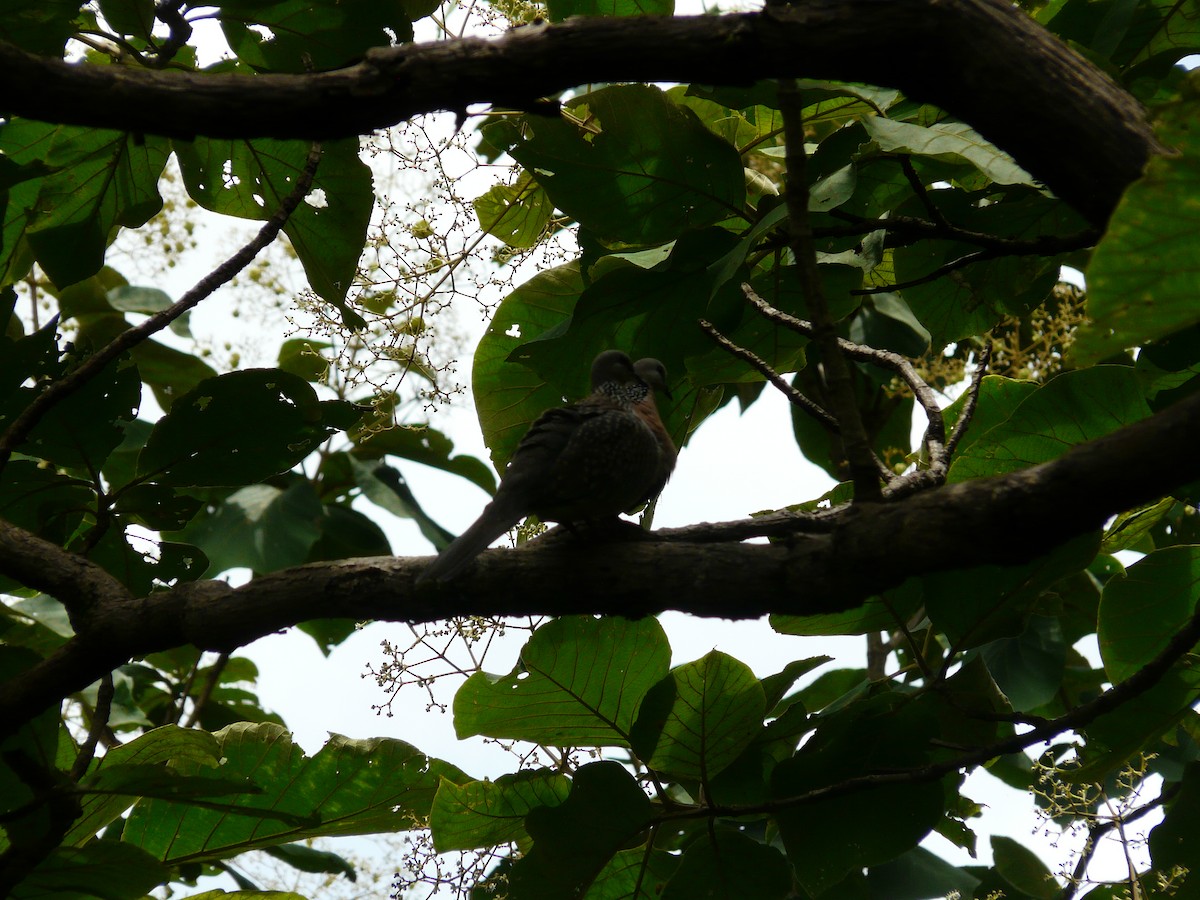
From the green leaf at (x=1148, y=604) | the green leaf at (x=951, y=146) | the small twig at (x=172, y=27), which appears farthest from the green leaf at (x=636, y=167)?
the green leaf at (x=1148, y=604)

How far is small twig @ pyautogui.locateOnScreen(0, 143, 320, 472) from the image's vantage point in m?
2.53

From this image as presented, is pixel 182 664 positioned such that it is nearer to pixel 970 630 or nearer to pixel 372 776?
pixel 372 776

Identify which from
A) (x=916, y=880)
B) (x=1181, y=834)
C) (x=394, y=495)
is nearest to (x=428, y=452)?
(x=394, y=495)

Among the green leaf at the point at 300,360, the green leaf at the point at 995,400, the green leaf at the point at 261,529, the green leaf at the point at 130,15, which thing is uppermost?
the green leaf at the point at 300,360

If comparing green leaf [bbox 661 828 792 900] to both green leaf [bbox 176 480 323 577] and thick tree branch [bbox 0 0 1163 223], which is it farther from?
green leaf [bbox 176 480 323 577]

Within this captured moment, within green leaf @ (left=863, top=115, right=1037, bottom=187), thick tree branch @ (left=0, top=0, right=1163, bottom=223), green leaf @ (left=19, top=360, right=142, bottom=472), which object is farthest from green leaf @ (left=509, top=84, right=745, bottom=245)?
green leaf @ (left=19, top=360, right=142, bottom=472)

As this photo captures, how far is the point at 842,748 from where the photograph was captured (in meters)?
2.71

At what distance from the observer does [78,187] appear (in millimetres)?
3369

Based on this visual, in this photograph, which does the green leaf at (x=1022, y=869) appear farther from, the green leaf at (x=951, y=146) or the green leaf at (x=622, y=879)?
the green leaf at (x=951, y=146)

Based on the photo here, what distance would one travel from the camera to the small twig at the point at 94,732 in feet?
7.85

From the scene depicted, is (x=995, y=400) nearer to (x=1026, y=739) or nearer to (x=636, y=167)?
(x=1026, y=739)

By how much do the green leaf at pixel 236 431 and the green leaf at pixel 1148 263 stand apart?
1.92 m

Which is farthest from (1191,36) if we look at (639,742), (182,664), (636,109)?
(182,664)

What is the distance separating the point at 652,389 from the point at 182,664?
9.90 ft
